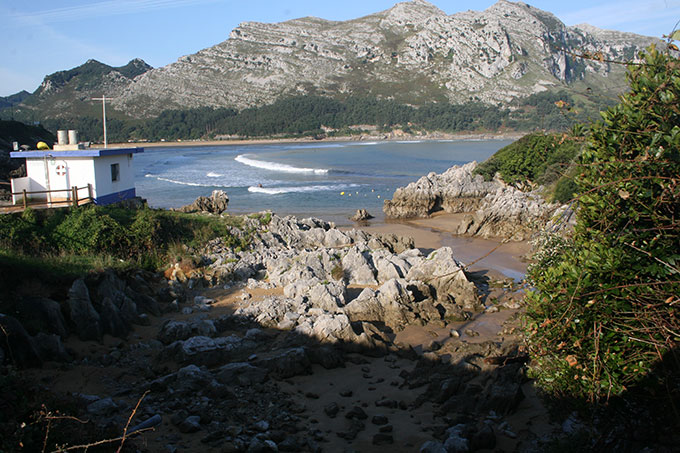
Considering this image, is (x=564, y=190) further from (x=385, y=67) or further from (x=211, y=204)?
(x=385, y=67)

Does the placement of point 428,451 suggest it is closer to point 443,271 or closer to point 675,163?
point 675,163

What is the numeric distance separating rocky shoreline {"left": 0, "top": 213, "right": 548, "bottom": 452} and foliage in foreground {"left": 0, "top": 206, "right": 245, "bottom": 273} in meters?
1.33

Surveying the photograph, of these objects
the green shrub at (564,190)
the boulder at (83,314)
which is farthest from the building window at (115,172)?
the green shrub at (564,190)

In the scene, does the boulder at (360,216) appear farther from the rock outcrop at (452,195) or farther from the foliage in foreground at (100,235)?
the foliage in foreground at (100,235)

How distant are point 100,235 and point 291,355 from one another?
8.80 metres

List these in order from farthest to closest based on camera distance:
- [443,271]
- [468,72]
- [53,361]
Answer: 1. [468,72]
2. [443,271]
3. [53,361]

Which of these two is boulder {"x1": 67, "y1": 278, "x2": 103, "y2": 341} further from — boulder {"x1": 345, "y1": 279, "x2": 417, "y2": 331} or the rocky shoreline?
boulder {"x1": 345, "y1": 279, "x2": 417, "y2": 331}

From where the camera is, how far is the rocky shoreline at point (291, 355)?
7.15m

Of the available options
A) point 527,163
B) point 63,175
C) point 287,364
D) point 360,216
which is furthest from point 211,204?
point 527,163

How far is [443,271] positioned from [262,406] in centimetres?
744

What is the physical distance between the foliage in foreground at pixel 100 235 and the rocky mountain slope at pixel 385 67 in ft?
426

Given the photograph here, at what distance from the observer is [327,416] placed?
7863mm

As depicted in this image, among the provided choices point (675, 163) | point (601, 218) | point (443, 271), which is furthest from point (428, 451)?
point (443, 271)

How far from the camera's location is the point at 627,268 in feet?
16.3
